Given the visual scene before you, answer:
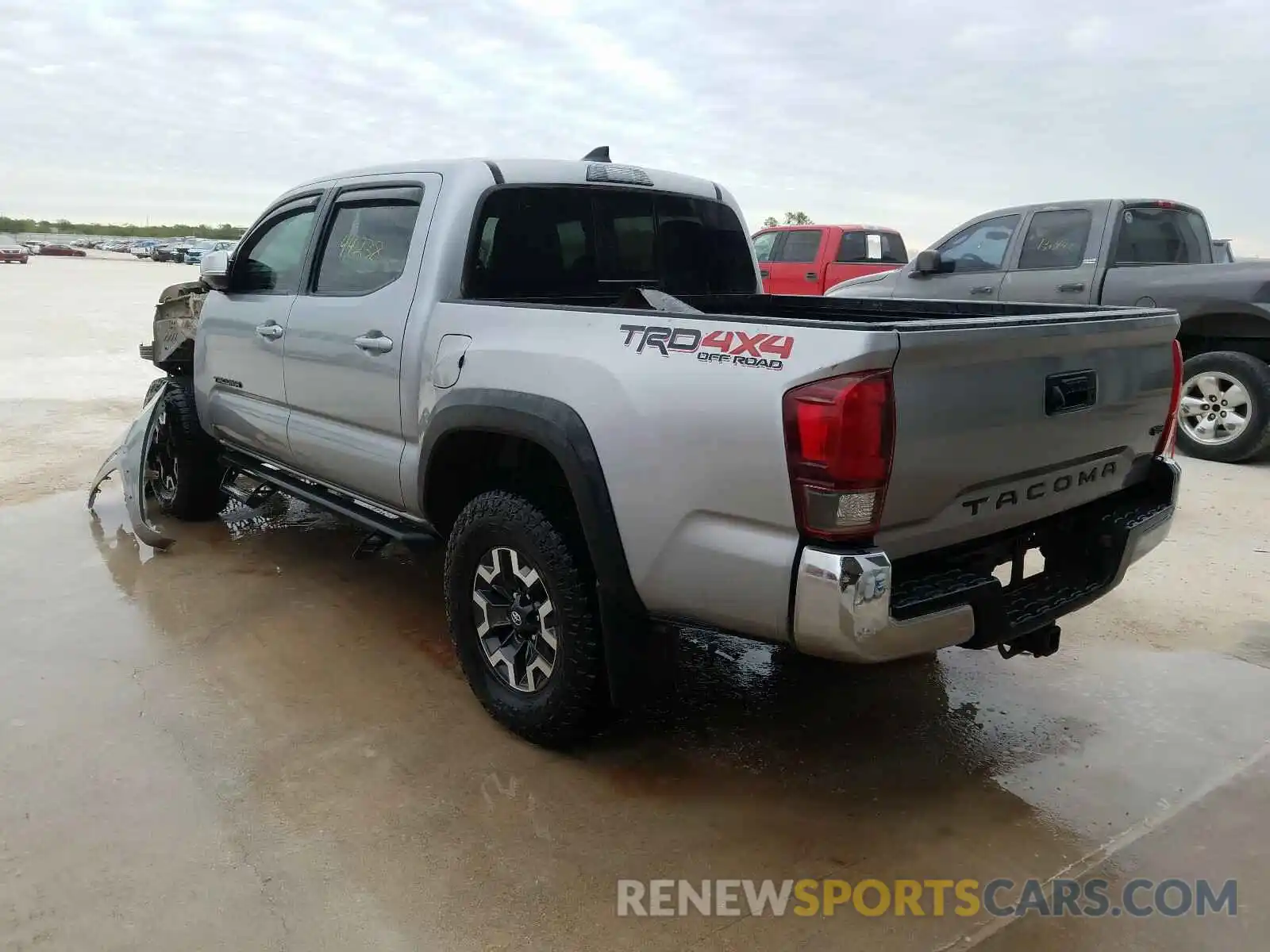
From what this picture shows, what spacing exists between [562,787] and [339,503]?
72.3 inches

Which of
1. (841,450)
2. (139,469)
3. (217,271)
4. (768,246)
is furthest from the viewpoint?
(768,246)

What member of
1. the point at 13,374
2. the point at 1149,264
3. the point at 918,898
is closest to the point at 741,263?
the point at 918,898

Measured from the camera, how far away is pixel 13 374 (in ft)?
36.8

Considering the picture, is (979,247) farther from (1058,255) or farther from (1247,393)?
(1247,393)

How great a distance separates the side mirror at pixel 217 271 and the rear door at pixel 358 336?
0.82 metres

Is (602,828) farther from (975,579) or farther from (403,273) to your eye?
(403,273)

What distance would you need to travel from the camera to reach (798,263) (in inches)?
578

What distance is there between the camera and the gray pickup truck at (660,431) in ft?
7.88

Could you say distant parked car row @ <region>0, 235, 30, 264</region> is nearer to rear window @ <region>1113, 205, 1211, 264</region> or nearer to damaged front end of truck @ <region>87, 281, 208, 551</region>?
damaged front end of truck @ <region>87, 281, 208, 551</region>

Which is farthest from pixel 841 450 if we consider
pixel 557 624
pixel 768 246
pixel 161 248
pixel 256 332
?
pixel 161 248

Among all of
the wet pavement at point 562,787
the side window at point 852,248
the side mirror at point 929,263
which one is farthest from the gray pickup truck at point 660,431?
the side window at point 852,248

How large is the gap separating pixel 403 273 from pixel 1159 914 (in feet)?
10.3

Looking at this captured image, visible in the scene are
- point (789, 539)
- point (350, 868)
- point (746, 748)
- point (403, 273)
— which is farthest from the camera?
point (403, 273)

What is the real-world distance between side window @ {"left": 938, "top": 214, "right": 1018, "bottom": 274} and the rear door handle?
5.96 m
